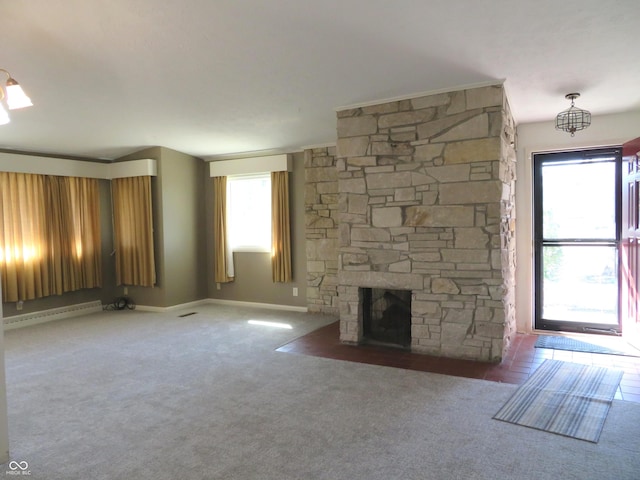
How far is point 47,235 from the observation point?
5.75 m

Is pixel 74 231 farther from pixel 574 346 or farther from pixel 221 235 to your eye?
pixel 574 346

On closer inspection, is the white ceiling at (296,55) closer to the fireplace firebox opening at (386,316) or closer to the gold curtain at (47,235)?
the gold curtain at (47,235)

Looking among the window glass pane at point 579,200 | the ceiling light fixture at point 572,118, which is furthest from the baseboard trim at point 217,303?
the ceiling light fixture at point 572,118

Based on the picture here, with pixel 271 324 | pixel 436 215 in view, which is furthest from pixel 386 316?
pixel 271 324

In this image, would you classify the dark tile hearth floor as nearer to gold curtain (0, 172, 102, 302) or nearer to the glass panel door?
the glass panel door

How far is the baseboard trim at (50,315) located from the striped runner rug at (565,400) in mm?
5714

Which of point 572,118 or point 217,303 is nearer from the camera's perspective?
point 572,118

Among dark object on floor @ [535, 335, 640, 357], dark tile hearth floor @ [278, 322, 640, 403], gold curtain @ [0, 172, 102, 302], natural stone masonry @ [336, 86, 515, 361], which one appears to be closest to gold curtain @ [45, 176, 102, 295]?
gold curtain @ [0, 172, 102, 302]

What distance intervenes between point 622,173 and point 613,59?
166 cm

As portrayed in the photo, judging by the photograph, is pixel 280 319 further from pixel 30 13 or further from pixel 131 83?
pixel 30 13

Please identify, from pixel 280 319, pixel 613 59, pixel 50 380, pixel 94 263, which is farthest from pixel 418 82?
pixel 94 263

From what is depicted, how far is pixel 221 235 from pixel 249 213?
554 mm

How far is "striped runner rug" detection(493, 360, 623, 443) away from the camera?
2.52m

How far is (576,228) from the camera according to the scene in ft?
15.2
